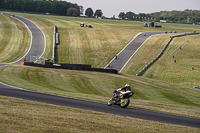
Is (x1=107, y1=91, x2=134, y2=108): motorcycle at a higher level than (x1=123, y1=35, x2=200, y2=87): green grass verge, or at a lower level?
higher

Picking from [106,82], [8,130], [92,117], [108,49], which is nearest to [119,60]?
[108,49]

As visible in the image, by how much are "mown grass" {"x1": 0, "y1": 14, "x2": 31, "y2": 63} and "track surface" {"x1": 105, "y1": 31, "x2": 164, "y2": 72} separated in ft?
81.1

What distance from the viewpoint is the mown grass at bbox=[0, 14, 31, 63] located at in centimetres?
7277

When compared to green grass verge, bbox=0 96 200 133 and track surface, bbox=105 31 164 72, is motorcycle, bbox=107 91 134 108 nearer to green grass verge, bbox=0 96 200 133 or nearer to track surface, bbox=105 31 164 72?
Result: green grass verge, bbox=0 96 200 133

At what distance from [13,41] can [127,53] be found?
34.9m

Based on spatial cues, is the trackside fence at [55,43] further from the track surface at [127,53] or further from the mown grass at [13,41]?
the track surface at [127,53]

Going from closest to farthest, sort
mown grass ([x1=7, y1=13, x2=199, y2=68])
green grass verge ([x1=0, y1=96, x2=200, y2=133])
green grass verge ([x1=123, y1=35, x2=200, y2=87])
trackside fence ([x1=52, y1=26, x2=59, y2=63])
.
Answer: green grass verge ([x1=0, y1=96, x2=200, y2=133])
green grass verge ([x1=123, y1=35, x2=200, y2=87])
trackside fence ([x1=52, y1=26, x2=59, y2=63])
mown grass ([x1=7, y1=13, x2=199, y2=68])

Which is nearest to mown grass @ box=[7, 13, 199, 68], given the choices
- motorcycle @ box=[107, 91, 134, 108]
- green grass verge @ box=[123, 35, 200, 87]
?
green grass verge @ box=[123, 35, 200, 87]

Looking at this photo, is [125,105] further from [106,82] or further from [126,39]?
[126,39]

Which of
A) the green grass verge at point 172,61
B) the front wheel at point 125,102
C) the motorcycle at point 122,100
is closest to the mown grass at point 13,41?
the green grass verge at point 172,61

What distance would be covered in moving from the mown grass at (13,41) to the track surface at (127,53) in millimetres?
24723

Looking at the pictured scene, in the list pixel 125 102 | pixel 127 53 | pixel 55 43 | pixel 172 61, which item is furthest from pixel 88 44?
pixel 125 102

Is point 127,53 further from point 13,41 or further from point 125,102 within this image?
point 125,102

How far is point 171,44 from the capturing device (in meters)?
85.9
